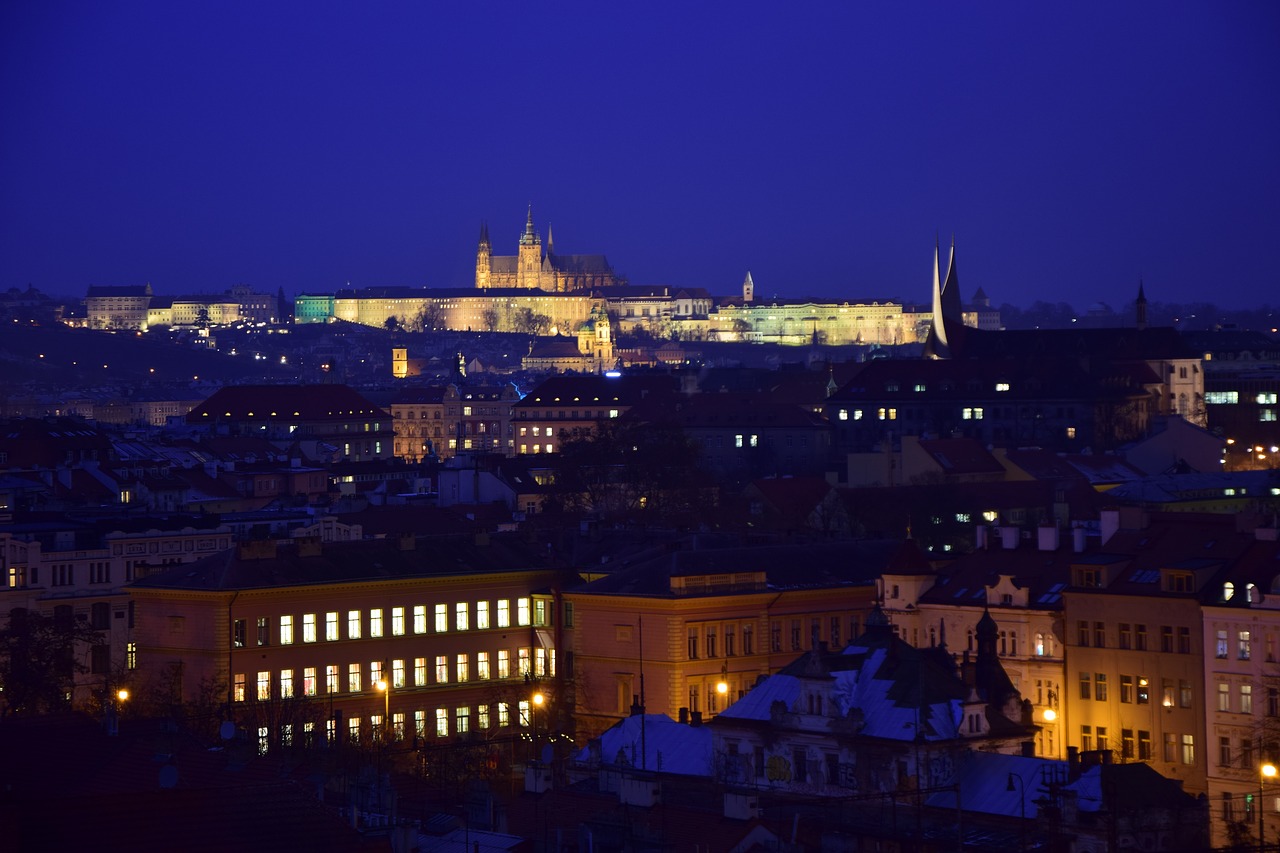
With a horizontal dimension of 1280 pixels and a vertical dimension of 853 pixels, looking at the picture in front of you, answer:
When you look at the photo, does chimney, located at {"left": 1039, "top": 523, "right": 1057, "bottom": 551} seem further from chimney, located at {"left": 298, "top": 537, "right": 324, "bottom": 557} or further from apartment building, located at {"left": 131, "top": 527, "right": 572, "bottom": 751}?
chimney, located at {"left": 298, "top": 537, "right": 324, "bottom": 557}

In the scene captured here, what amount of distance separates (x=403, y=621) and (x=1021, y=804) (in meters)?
20.8

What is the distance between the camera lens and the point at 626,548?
53875mm

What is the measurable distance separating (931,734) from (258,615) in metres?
17.4

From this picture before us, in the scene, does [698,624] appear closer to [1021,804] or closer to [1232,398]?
[1021,804]

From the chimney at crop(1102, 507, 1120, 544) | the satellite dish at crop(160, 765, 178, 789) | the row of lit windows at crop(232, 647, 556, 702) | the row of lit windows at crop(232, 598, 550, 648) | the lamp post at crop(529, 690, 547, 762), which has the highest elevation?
the chimney at crop(1102, 507, 1120, 544)

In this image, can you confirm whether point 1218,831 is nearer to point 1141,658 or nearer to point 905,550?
point 1141,658

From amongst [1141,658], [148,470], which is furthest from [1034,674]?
[148,470]

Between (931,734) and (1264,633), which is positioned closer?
(931,734)

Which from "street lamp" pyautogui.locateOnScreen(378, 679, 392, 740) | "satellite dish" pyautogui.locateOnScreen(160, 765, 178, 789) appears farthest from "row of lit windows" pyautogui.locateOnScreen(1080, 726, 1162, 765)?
"satellite dish" pyautogui.locateOnScreen(160, 765, 178, 789)

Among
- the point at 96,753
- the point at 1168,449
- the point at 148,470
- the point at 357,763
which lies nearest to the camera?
the point at 96,753

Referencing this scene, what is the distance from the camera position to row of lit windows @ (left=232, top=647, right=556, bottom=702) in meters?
48.7

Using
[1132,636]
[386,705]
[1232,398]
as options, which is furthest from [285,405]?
[1132,636]

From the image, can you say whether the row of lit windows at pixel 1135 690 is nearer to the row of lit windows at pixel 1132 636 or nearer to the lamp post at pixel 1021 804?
the row of lit windows at pixel 1132 636

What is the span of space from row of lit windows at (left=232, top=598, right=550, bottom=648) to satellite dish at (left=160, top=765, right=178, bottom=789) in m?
23.3
